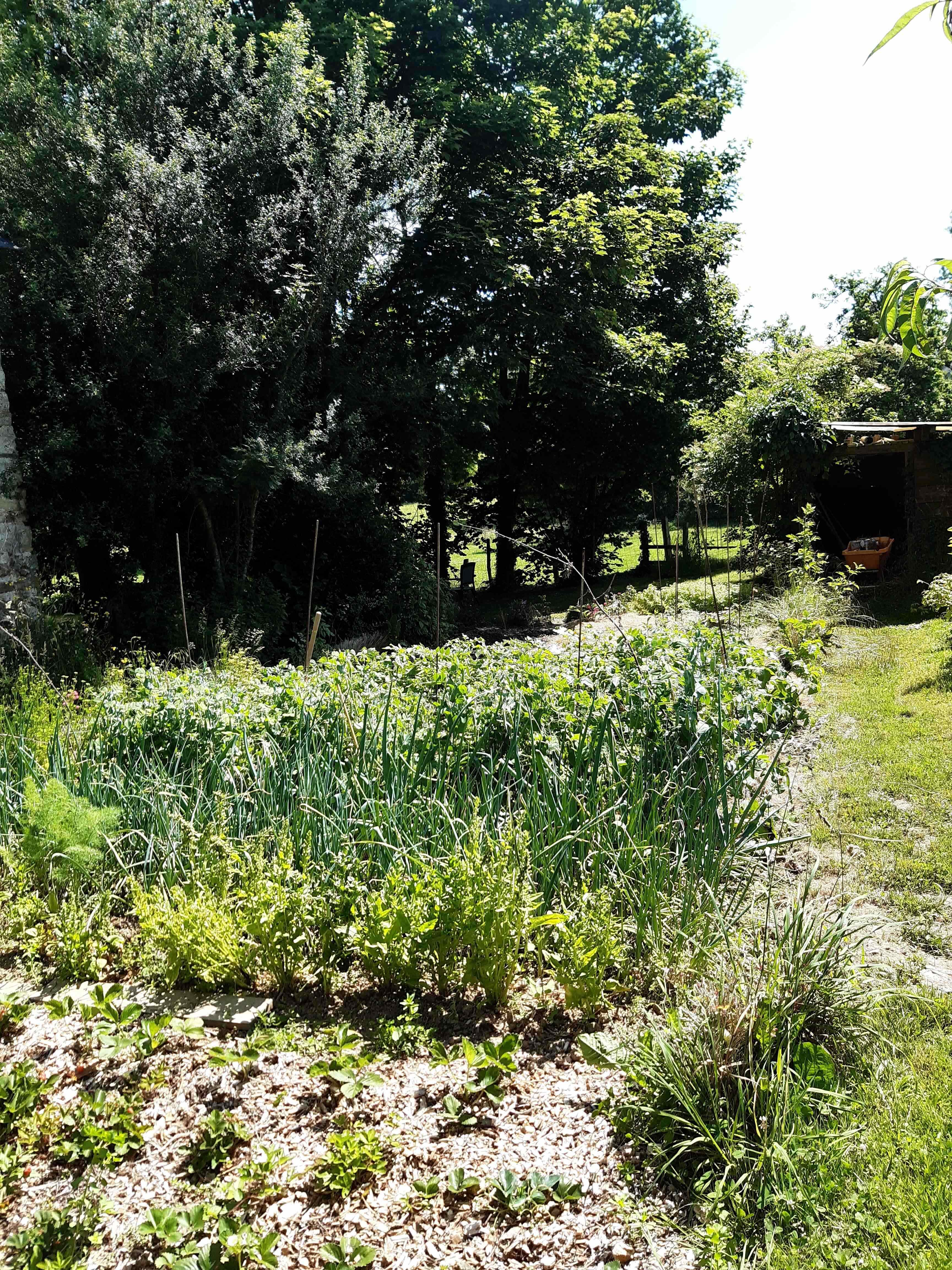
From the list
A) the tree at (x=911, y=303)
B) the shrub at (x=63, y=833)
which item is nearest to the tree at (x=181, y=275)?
the shrub at (x=63, y=833)

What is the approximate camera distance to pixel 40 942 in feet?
10.4

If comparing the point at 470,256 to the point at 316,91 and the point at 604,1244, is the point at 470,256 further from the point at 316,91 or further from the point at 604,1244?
the point at 604,1244

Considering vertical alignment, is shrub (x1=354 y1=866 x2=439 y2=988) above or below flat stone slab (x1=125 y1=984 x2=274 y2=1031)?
above

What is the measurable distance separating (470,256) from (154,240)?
14.4ft

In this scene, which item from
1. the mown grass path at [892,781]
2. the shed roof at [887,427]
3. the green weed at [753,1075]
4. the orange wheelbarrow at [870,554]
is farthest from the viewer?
the orange wheelbarrow at [870,554]

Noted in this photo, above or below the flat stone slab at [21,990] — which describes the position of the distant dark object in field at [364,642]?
above

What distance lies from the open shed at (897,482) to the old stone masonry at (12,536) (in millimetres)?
10336

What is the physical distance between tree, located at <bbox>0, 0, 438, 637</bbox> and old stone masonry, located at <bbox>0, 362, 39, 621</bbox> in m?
0.17

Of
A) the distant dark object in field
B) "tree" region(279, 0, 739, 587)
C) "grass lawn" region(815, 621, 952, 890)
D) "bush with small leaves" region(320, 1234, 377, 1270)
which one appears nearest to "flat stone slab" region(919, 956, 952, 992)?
"grass lawn" region(815, 621, 952, 890)

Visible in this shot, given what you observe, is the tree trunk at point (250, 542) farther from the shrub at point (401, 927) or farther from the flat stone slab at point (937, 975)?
the flat stone slab at point (937, 975)

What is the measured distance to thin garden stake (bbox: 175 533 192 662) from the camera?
5750mm

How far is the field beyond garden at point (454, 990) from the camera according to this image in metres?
2.05

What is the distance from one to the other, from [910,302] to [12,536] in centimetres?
870

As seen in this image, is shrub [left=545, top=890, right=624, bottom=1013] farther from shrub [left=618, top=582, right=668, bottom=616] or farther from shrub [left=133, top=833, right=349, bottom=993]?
shrub [left=618, top=582, right=668, bottom=616]
